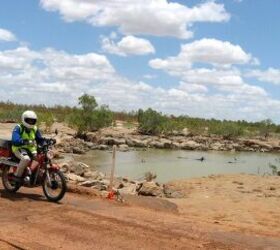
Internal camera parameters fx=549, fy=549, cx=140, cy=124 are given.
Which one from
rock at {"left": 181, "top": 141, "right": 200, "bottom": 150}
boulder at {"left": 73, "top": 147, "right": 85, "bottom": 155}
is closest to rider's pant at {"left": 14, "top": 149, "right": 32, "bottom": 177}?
boulder at {"left": 73, "top": 147, "right": 85, "bottom": 155}

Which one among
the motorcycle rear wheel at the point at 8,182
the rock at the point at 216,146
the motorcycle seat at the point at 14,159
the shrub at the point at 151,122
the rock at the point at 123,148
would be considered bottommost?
the rock at the point at 123,148

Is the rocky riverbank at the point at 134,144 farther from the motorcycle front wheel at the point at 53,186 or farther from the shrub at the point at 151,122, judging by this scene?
the motorcycle front wheel at the point at 53,186

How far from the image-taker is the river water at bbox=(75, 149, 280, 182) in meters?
29.6

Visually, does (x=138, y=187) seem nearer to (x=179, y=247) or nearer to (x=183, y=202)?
(x=183, y=202)

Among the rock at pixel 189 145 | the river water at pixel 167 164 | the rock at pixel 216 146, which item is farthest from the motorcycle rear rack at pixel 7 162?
the rock at pixel 216 146

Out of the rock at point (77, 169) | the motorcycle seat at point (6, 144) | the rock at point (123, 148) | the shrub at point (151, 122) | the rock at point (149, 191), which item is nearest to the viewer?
the motorcycle seat at point (6, 144)

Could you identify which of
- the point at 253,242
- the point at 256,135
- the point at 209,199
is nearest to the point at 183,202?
the point at 209,199

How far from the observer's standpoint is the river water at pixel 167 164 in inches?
1166

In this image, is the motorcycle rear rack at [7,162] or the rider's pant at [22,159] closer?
the rider's pant at [22,159]

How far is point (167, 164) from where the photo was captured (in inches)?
1358

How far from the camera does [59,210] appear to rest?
10.5 meters

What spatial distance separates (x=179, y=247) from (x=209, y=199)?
10.3 m

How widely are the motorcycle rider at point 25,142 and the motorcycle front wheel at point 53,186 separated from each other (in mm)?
517

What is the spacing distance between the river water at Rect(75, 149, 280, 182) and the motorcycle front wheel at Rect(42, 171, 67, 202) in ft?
49.0
